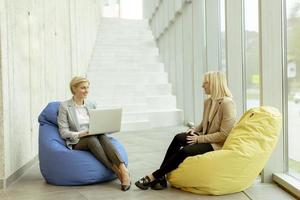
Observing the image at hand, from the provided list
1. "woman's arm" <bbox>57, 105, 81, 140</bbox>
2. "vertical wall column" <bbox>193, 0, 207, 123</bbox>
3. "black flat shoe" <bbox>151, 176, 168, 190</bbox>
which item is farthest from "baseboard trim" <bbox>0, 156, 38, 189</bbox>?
"vertical wall column" <bbox>193, 0, 207, 123</bbox>

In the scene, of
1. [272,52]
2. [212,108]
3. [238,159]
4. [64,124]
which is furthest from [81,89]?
[272,52]

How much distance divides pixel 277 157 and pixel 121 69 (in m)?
8.54

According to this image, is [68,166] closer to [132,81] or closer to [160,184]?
[160,184]

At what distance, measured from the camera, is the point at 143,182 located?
3988 millimetres

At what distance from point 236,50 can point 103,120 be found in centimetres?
227

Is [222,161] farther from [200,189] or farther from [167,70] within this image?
[167,70]

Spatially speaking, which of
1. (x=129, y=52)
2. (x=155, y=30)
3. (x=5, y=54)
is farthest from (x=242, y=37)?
(x=155, y=30)

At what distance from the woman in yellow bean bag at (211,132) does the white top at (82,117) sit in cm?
96

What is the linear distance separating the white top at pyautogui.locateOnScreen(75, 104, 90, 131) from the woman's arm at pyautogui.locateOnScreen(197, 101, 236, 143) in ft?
4.45

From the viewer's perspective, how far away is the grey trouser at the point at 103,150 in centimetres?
421

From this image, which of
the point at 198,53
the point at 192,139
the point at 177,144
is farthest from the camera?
the point at 198,53

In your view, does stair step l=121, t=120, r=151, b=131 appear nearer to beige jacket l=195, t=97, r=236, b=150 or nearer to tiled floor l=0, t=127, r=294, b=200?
tiled floor l=0, t=127, r=294, b=200

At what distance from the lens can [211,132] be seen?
4000 millimetres

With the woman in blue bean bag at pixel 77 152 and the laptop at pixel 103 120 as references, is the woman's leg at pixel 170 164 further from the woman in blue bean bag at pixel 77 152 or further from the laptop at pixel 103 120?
the laptop at pixel 103 120
